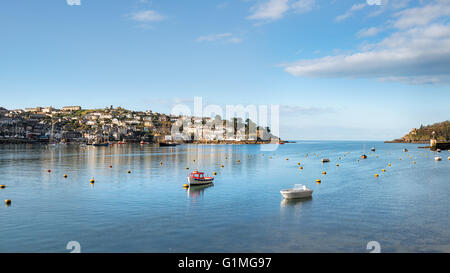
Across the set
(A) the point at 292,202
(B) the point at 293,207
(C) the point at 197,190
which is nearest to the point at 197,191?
(C) the point at 197,190

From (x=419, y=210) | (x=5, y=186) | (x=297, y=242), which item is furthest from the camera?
(x=5, y=186)

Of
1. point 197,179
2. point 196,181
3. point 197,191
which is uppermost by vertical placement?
point 197,179

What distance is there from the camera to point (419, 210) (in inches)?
1377

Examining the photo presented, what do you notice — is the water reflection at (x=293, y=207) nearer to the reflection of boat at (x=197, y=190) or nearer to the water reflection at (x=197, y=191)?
the water reflection at (x=197, y=191)

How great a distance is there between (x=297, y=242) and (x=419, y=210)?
19827 mm

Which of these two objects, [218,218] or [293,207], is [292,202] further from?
[218,218]

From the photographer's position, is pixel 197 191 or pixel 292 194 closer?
pixel 292 194

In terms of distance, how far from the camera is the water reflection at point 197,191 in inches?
1652

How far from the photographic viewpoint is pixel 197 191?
45.4 metres

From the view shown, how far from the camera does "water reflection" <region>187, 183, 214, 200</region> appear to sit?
42.0 meters

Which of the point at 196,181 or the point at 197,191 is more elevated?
the point at 196,181

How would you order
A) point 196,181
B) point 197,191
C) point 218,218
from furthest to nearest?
point 196,181 < point 197,191 < point 218,218
